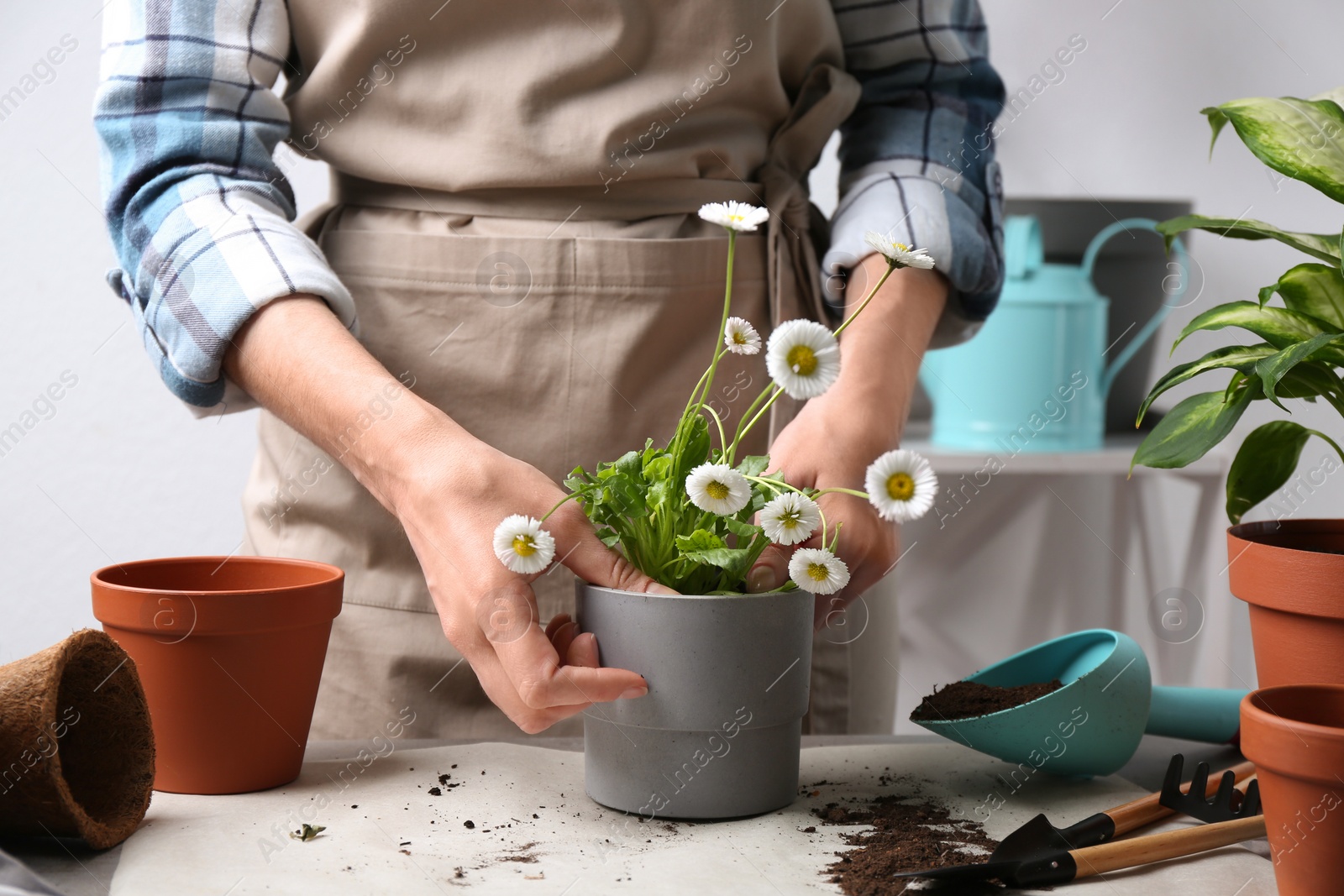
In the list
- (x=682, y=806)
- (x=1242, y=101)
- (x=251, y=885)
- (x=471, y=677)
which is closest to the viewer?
(x=251, y=885)

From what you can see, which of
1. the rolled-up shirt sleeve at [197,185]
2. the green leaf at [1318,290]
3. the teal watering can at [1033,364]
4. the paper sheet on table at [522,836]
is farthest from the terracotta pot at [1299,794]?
the teal watering can at [1033,364]

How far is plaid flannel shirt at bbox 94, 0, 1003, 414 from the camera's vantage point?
702 mm

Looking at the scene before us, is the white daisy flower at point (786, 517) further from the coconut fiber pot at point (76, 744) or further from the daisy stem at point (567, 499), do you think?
the coconut fiber pot at point (76, 744)

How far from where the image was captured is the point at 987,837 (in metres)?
0.58

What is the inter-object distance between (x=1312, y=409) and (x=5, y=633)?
2.33 metres

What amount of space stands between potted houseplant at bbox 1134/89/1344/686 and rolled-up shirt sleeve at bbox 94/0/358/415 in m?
0.54

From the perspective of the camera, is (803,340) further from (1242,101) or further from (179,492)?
(179,492)

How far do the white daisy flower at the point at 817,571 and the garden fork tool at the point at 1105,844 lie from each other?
0.14 meters

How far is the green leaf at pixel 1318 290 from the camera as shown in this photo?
0.66 metres

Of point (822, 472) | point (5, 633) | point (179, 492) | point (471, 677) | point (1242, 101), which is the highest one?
point (1242, 101)

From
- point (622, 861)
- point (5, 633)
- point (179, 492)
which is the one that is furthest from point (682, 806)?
point (5, 633)

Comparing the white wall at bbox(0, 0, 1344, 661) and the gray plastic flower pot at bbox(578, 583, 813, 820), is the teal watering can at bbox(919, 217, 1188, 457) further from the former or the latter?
the gray plastic flower pot at bbox(578, 583, 813, 820)

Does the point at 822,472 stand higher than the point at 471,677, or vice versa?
the point at 822,472

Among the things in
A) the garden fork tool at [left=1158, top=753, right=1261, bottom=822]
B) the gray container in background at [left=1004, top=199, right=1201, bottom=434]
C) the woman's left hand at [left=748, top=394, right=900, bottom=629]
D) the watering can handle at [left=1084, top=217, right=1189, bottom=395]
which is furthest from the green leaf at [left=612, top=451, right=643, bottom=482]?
the gray container in background at [left=1004, top=199, right=1201, bottom=434]
